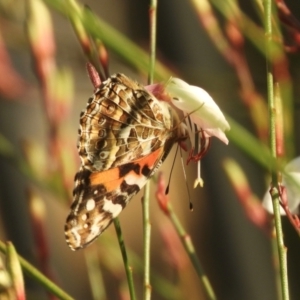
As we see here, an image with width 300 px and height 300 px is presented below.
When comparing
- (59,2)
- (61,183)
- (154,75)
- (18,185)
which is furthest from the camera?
(18,185)

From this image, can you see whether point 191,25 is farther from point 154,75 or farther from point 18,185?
point 154,75

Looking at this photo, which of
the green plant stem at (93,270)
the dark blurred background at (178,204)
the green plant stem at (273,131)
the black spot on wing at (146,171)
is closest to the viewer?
the green plant stem at (273,131)

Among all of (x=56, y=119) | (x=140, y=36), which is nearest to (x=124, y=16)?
(x=140, y=36)

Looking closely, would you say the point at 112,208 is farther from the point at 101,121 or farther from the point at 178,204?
the point at 178,204

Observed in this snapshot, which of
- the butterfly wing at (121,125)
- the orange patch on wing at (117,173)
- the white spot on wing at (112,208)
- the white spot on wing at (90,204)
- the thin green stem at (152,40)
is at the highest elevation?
the thin green stem at (152,40)

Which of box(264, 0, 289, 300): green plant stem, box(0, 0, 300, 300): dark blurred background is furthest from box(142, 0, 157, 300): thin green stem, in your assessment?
box(0, 0, 300, 300): dark blurred background

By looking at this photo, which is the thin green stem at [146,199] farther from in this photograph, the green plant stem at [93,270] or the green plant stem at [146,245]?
the green plant stem at [93,270]

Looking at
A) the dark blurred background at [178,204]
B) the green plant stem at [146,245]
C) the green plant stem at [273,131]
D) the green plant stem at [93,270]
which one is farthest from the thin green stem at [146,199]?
the dark blurred background at [178,204]

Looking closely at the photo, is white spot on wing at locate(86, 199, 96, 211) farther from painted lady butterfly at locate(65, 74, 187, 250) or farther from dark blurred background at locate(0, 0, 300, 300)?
dark blurred background at locate(0, 0, 300, 300)
